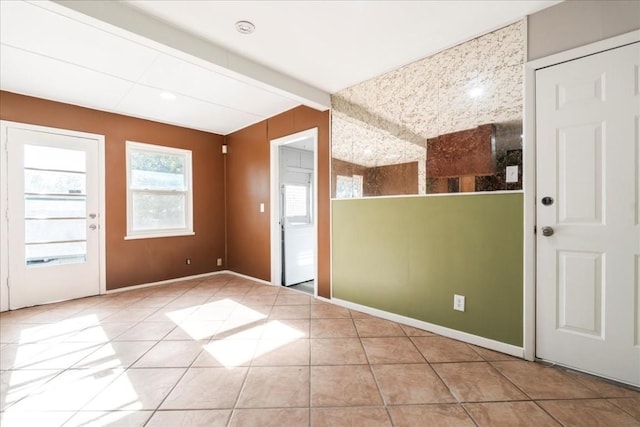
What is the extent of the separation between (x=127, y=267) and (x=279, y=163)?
269cm

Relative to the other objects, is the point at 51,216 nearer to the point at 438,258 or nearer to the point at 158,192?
the point at 158,192

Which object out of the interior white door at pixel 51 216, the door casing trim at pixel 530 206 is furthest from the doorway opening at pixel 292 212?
the interior white door at pixel 51 216

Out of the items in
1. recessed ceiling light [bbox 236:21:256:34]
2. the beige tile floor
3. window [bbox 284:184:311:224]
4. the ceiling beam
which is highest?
recessed ceiling light [bbox 236:21:256:34]

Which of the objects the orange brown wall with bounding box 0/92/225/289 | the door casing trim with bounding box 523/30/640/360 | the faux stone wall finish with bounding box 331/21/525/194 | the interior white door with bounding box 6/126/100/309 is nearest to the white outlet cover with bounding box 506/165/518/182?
the door casing trim with bounding box 523/30/640/360

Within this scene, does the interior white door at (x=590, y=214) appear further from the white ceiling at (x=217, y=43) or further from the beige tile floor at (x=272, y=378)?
the white ceiling at (x=217, y=43)

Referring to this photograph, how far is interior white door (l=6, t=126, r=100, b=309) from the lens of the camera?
3289 millimetres

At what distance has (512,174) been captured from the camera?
218 cm

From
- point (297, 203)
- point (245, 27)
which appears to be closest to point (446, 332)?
point (297, 203)

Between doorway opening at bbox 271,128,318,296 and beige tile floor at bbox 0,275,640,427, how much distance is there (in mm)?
1397

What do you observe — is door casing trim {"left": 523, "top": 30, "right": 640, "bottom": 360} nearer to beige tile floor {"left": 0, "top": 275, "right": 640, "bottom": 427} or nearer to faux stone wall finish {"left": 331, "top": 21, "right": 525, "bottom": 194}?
faux stone wall finish {"left": 331, "top": 21, "right": 525, "bottom": 194}

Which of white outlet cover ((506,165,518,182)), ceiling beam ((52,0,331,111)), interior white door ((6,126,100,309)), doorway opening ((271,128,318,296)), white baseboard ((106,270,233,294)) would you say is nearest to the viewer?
ceiling beam ((52,0,331,111))

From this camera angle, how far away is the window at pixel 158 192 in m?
4.18

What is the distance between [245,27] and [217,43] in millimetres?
381

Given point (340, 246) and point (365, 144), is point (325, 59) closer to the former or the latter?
point (365, 144)
